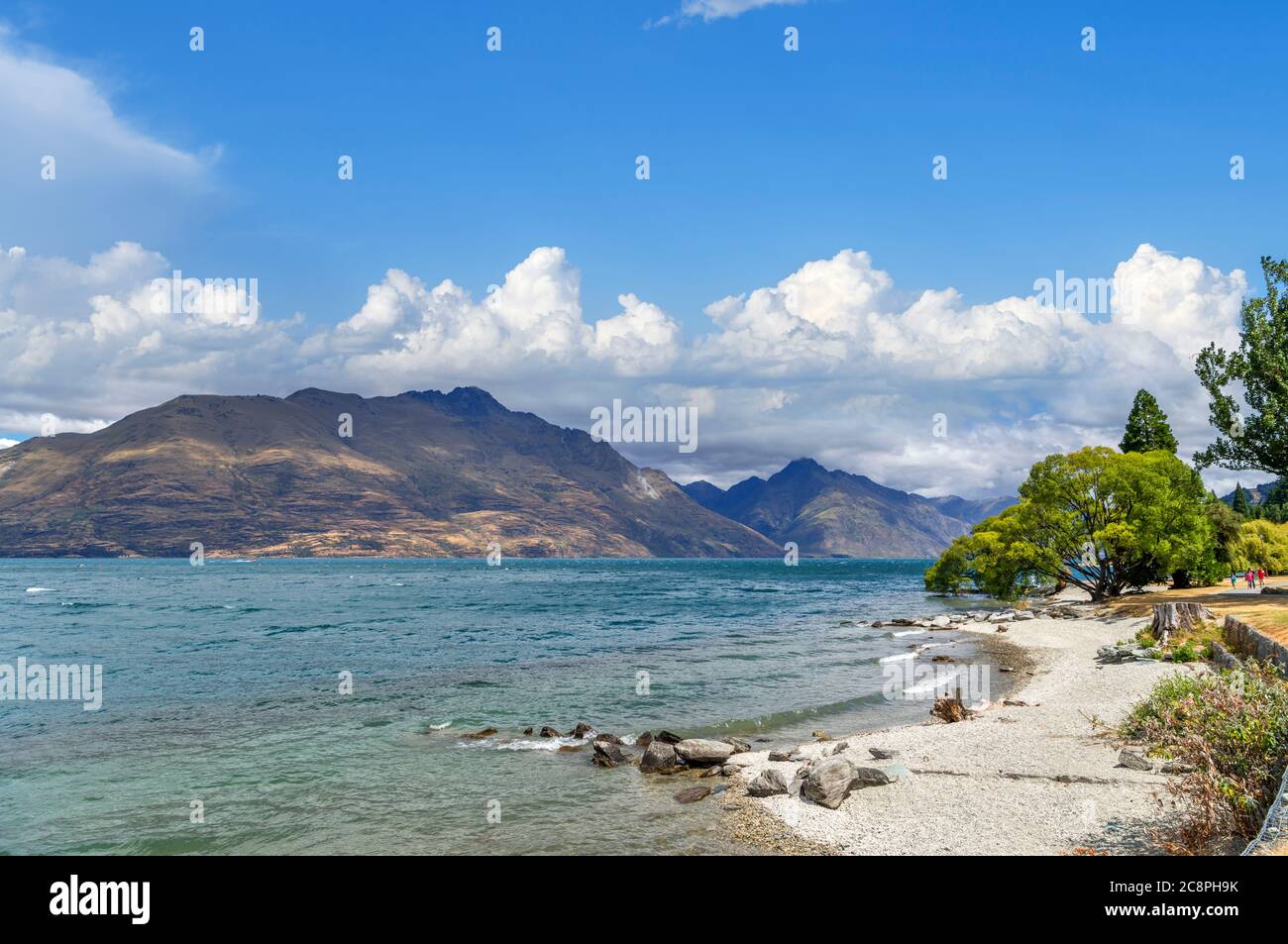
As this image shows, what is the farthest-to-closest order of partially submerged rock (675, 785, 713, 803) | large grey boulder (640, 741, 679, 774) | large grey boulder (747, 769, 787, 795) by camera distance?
large grey boulder (640, 741, 679, 774) < partially submerged rock (675, 785, 713, 803) < large grey boulder (747, 769, 787, 795)

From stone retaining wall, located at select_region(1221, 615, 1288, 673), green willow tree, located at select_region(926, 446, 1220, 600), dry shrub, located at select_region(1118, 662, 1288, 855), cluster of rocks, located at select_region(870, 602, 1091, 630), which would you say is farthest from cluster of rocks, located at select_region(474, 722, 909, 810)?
green willow tree, located at select_region(926, 446, 1220, 600)

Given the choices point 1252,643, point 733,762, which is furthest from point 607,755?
point 1252,643

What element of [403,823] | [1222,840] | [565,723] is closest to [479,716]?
[565,723]

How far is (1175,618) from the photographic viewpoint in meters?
40.2

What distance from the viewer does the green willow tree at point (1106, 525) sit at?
6569 cm

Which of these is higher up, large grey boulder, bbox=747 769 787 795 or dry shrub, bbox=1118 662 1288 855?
dry shrub, bbox=1118 662 1288 855

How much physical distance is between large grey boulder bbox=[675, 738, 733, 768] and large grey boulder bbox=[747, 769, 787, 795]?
9.80 feet

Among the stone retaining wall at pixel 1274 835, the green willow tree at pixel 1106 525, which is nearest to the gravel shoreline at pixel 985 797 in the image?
the stone retaining wall at pixel 1274 835

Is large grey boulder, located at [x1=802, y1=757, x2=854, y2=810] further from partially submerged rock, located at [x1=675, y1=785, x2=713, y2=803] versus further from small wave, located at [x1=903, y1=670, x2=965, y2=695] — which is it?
small wave, located at [x1=903, y1=670, x2=965, y2=695]

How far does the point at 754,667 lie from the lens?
1716 inches

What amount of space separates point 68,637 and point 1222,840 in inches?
2782

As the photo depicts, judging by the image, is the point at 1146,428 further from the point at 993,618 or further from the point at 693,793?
the point at 693,793

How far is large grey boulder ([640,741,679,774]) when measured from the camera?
2214 cm
